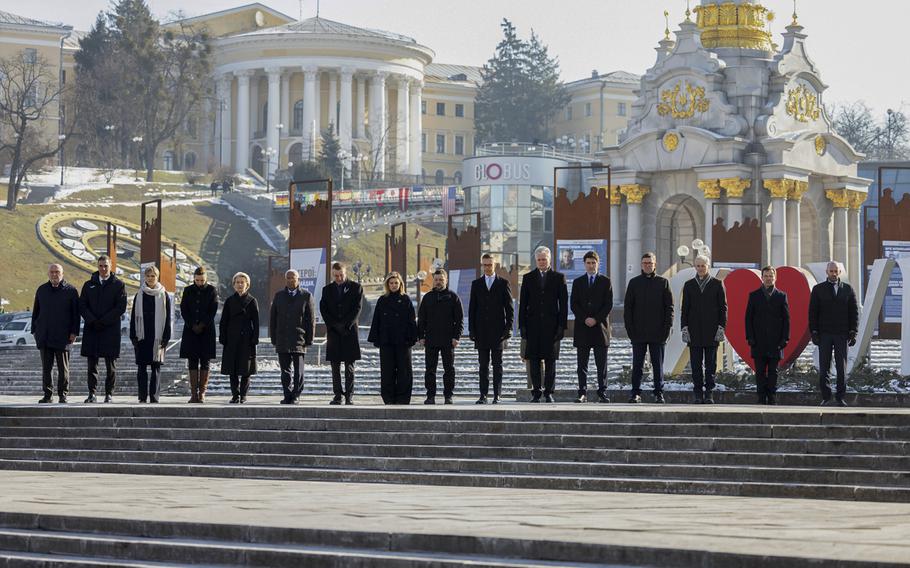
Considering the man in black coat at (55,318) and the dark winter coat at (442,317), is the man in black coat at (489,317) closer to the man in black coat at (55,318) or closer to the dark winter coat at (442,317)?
the dark winter coat at (442,317)

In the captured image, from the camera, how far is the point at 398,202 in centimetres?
8712

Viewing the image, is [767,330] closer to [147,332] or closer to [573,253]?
[147,332]

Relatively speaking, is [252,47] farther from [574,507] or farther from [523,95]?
[574,507]

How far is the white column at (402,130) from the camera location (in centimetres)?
11844

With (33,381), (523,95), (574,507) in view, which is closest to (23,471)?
(574,507)

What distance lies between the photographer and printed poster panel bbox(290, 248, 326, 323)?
29.0 metres

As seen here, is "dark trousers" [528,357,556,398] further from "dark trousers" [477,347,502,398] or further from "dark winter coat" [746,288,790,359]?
"dark winter coat" [746,288,790,359]

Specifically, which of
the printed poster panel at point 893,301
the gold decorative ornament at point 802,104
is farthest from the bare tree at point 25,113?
the printed poster panel at point 893,301

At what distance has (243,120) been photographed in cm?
11619

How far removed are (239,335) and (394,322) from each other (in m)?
2.22

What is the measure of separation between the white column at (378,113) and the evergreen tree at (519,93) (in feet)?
31.9

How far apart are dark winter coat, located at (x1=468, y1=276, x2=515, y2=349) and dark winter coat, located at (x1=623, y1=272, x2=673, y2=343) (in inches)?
56.2

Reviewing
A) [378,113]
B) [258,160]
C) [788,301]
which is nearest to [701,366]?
[788,301]

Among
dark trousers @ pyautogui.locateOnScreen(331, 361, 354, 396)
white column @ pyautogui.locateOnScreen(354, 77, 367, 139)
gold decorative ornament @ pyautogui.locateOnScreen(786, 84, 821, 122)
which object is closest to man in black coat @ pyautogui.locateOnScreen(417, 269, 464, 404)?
dark trousers @ pyautogui.locateOnScreen(331, 361, 354, 396)
